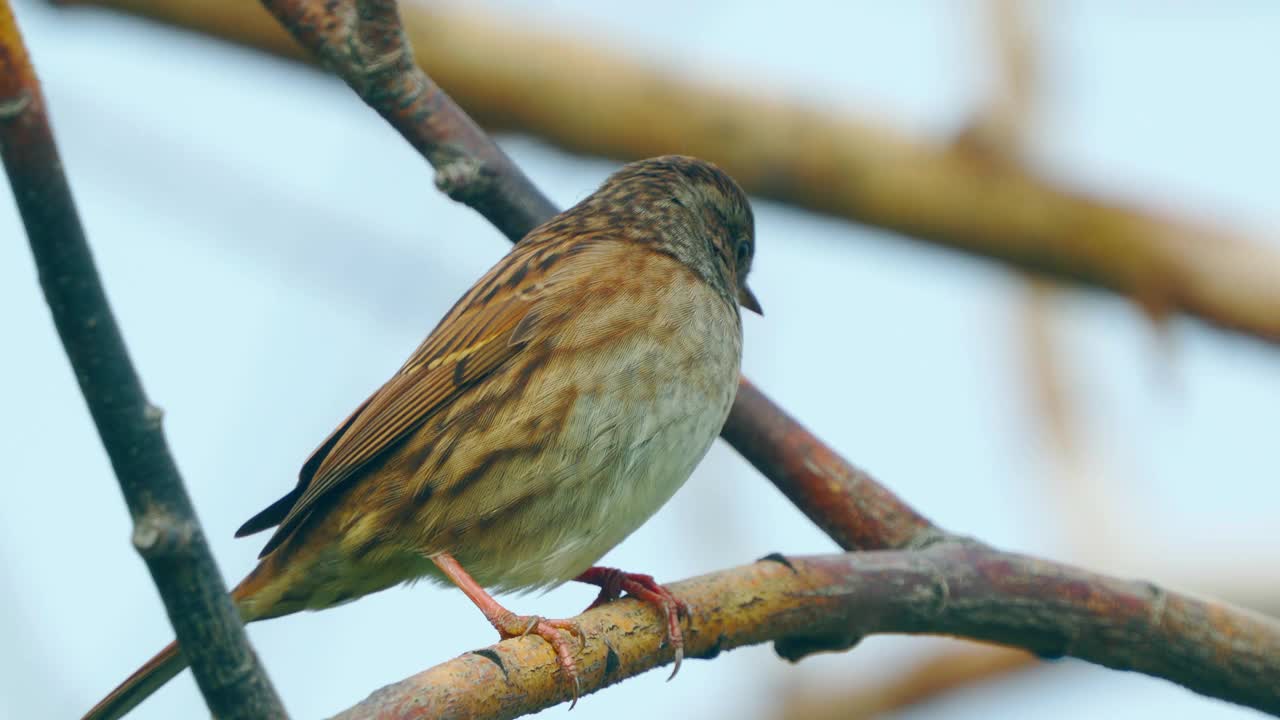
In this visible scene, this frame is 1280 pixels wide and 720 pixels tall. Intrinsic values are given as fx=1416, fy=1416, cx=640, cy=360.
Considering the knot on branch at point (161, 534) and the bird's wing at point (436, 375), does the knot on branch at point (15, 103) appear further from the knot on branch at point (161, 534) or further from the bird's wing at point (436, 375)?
the bird's wing at point (436, 375)

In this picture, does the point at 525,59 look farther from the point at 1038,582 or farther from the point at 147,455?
the point at 147,455

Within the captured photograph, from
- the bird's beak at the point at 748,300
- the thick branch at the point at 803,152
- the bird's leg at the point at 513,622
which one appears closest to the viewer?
the bird's leg at the point at 513,622

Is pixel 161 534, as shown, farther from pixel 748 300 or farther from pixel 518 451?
pixel 748 300

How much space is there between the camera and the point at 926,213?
A: 6305mm

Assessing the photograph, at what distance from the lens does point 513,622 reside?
3674 millimetres

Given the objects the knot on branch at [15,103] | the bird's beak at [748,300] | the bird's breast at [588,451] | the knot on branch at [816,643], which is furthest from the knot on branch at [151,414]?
the bird's beak at [748,300]

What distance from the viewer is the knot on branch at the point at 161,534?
2078mm

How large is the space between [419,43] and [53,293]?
4.38 metres

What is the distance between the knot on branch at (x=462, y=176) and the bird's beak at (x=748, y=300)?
136cm

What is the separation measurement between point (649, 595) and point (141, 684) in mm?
1289

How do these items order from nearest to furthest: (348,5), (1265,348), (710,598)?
(710,598)
(348,5)
(1265,348)

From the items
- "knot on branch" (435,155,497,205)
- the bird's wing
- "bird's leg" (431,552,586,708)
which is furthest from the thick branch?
"bird's leg" (431,552,586,708)

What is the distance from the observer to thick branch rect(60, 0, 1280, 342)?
6238 mm

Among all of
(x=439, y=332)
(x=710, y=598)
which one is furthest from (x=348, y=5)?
(x=710, y=598)
